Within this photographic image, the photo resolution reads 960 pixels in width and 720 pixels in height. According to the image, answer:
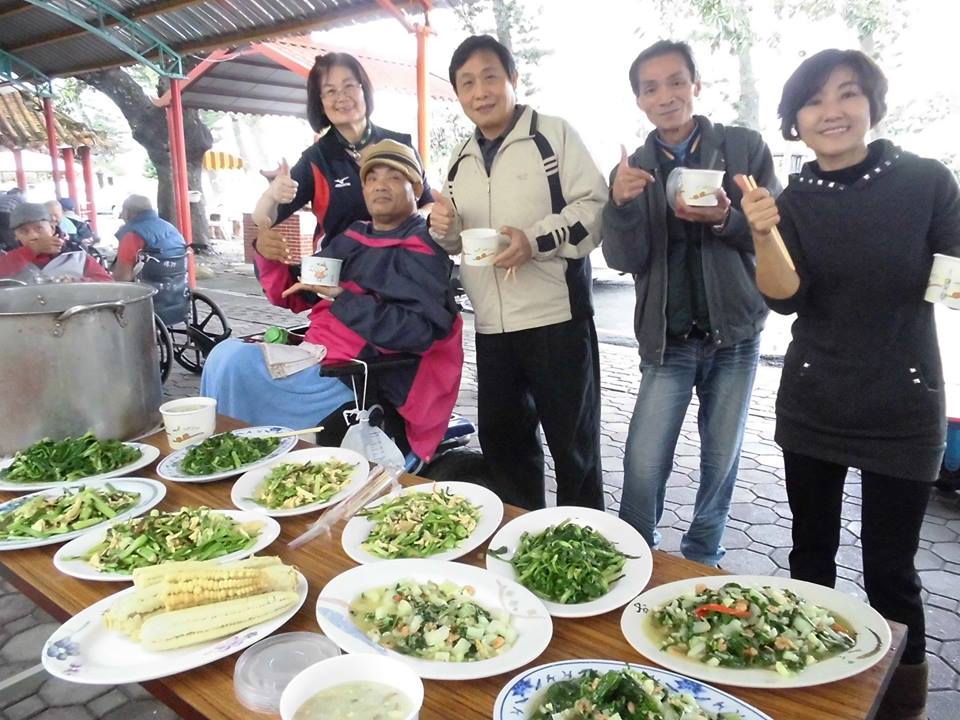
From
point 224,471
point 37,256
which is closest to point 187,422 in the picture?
point 224,471

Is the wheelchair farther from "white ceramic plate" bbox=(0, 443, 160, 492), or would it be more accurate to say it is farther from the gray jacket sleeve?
the gray jacket sleeve

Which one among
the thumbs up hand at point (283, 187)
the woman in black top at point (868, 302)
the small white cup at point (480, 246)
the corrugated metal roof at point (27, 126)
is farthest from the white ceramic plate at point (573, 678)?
the corrugated metal roof at point (27, 126)

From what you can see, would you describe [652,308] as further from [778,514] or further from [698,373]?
[778,514]

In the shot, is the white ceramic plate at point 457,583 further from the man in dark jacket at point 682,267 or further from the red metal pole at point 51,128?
the red metal pole at point 51,128

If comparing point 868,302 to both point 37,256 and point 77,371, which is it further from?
point 37,256

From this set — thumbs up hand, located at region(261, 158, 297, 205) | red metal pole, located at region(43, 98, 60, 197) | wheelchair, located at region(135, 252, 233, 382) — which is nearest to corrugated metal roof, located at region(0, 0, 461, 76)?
red metal pole, located at region(43, 98, 60, 197)

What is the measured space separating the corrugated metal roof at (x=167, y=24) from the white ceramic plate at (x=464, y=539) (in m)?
4.22

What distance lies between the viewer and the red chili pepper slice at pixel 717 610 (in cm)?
121

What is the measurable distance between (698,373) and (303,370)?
5.12 ft

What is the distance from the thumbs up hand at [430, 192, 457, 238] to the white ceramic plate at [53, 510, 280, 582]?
4.04 feet

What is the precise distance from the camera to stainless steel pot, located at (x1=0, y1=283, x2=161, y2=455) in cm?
182

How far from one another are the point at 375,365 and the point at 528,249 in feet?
2.40

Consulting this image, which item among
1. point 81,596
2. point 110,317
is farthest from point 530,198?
point 81,596

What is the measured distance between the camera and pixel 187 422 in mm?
2010
